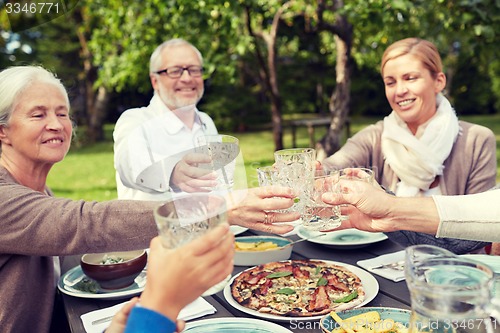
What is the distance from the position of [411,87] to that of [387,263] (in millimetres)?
1532

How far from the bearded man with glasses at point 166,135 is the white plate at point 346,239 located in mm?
636

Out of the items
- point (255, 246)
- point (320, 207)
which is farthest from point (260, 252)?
point (320, 207)

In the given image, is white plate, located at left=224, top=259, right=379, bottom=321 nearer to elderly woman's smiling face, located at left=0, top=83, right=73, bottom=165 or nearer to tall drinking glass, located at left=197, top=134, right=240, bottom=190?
tall drinking glass, located at left=197, top=134, right=240, bottom=190

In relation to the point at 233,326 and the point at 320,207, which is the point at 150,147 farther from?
the point at 233,326

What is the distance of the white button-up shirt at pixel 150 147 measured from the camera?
87.8 inches

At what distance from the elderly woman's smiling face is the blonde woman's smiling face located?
2.08m

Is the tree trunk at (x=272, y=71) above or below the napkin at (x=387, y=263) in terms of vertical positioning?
above

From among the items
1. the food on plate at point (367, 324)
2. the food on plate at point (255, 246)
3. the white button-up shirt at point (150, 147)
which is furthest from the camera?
the white button-up shirt at point (150, 147)

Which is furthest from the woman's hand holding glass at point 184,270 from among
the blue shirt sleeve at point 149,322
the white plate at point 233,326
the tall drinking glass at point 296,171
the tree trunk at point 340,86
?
the tree trunk at point 340,86

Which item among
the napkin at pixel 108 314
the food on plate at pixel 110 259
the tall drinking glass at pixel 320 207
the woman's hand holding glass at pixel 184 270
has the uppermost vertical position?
the woman's hand holding glass at pixel 184 270

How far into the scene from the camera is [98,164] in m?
12.1

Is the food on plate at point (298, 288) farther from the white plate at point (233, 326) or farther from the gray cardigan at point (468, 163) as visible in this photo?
the gray cardigan at point (468, 163)

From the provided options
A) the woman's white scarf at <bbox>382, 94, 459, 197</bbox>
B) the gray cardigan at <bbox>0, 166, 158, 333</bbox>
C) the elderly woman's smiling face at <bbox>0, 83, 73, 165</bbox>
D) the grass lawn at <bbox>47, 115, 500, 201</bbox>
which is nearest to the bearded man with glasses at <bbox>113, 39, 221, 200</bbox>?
the gray cardigan at <bbox>0, 166, 158, 333</bbox>

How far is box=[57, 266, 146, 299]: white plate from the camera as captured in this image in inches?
66.0
